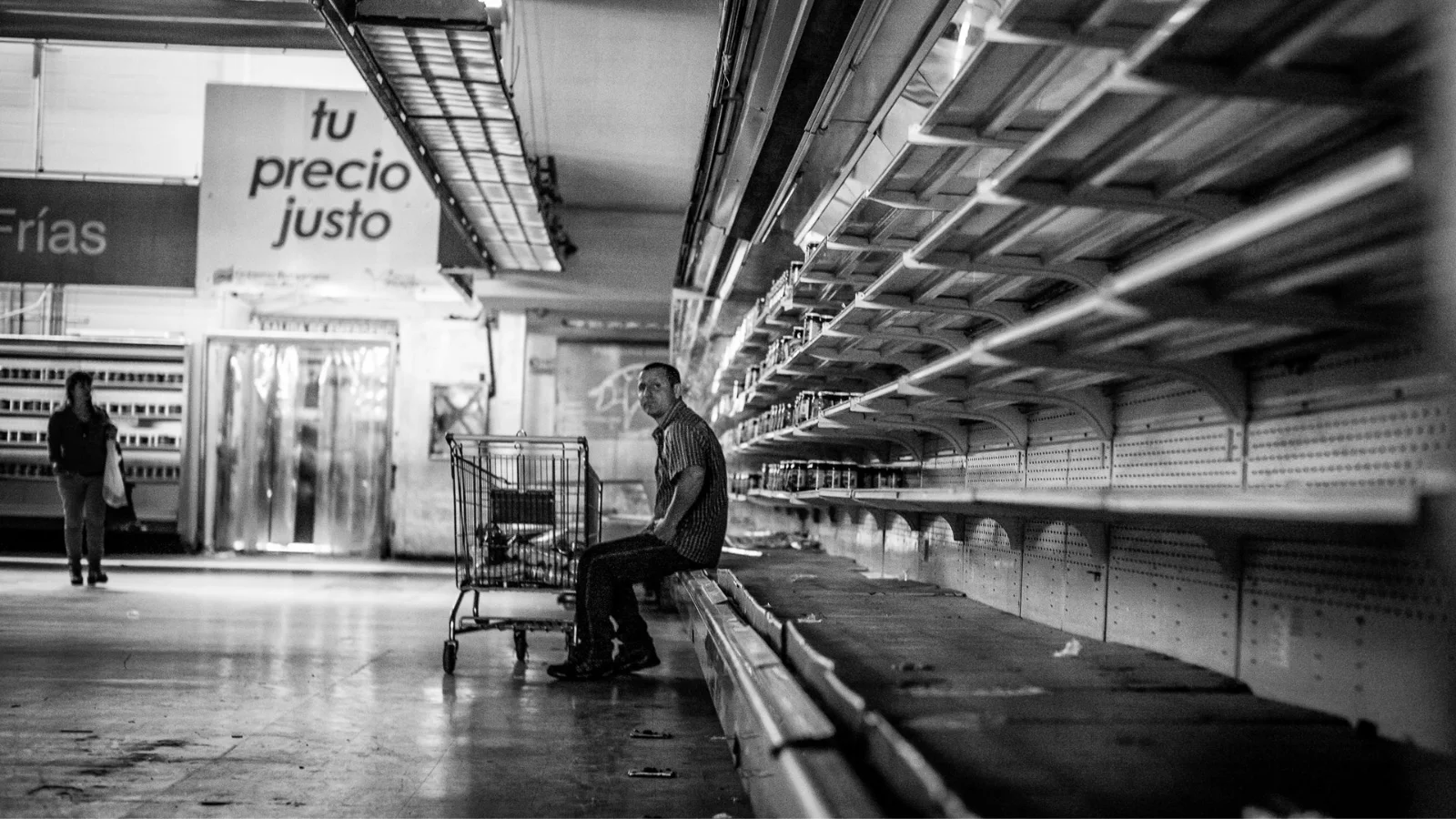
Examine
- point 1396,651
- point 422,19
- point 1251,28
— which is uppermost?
point 422,19

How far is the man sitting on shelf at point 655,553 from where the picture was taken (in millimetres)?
5258

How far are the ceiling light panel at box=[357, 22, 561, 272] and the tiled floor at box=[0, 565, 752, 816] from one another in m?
3.17

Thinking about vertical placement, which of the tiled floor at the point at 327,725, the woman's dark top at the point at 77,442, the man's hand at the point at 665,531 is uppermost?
the woman's dark top at the point at 77,442

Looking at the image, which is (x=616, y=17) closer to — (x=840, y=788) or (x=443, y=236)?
(x=443, y=236)

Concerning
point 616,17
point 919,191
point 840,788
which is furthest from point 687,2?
A: point 840,788

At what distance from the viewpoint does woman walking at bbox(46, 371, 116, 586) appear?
386 inches

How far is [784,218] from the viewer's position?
5.79 m

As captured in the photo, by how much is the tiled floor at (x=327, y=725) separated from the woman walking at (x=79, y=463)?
2.27m

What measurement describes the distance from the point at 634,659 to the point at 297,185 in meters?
9.45

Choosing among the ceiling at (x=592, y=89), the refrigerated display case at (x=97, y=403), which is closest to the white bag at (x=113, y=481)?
the refrigerated display case at (x=97, y=403)

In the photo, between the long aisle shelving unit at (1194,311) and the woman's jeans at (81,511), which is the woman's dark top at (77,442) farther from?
the long aisle shelving unit at (1194,311)

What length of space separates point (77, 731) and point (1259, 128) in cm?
407

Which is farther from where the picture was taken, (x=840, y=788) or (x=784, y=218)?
(x=784, y=218)

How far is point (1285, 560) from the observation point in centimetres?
252
